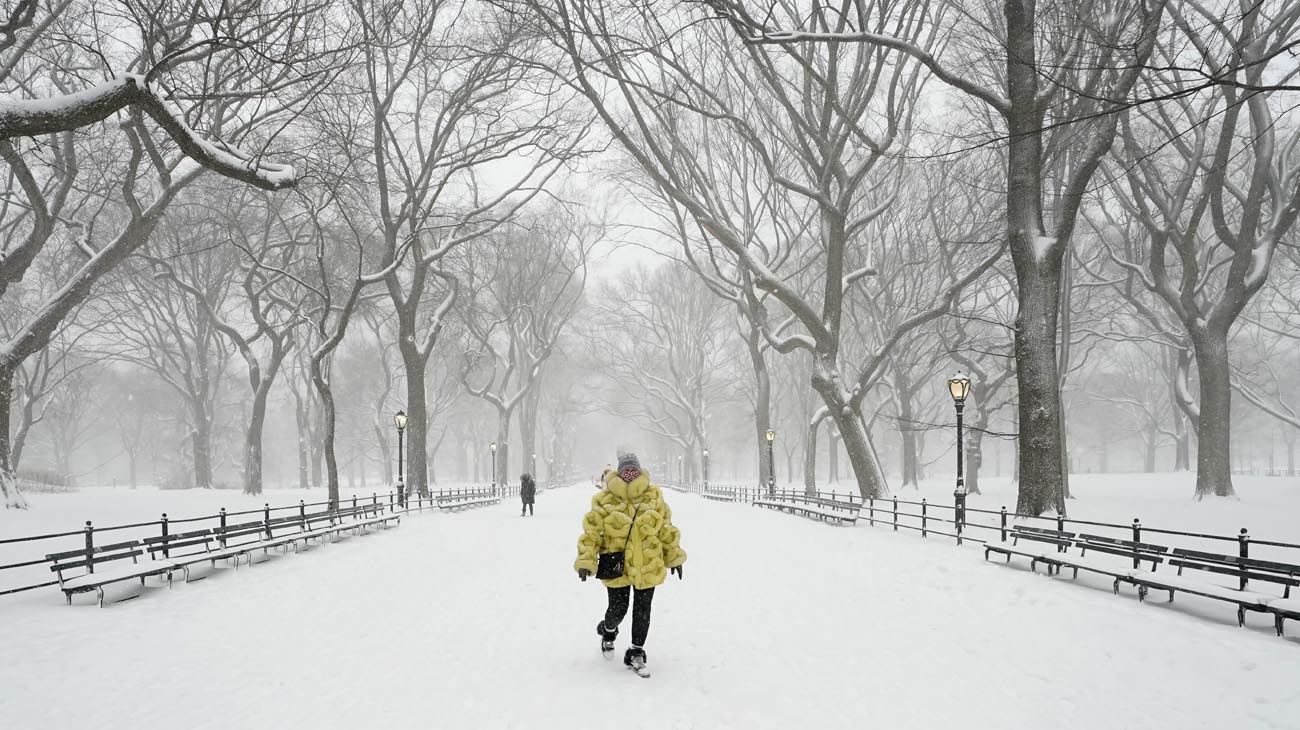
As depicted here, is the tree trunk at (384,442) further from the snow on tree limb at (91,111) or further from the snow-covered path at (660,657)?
the snow on tree limb at (91,111)

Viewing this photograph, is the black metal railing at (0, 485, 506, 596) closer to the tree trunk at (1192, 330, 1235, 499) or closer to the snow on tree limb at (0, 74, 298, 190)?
the snow on tree limb at (0, 74, 298, 190)

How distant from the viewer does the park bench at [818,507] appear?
53.8 ft

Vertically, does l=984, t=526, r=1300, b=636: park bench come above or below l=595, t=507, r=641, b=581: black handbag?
Result: below

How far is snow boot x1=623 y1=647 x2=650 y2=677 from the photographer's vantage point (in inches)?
203

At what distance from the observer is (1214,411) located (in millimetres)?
17141

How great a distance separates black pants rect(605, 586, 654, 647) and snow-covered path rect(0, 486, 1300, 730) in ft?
0.93

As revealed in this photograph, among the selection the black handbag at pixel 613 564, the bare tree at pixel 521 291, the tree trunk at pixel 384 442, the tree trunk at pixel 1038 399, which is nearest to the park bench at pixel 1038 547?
the tree trunk at pixel 1038 399

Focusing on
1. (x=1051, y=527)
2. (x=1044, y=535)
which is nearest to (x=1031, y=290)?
(x=1051, y=527)

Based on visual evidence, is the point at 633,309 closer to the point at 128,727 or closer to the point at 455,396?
the point at 455,396

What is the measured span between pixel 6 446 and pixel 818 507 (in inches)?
770

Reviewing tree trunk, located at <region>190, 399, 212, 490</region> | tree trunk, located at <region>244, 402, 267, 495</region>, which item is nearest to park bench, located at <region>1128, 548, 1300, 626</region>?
tree trunk, located at <region>244, 402, 267, 495</region>

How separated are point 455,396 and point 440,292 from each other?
18678 millimetres

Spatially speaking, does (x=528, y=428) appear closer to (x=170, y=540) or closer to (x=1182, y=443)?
(x=170, y=540)

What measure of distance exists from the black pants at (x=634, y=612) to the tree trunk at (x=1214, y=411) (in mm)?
18329
